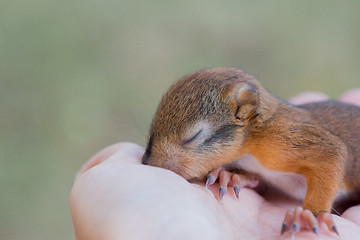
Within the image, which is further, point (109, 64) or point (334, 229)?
point (109, 64)

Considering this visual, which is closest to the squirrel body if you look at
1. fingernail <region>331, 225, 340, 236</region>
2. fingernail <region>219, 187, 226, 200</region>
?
fingernail <region>219, 187, 226, 200</region>

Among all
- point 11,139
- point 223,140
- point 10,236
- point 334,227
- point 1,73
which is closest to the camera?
point 334,227

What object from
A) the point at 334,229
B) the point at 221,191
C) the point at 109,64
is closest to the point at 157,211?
the point at 221,191

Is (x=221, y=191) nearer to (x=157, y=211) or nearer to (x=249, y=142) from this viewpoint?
(x=249, y=142)

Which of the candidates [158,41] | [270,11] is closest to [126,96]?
[158,41]

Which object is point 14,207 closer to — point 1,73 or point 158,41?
point 1,73

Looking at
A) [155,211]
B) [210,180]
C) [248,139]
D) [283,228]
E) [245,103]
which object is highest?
[245,103]
